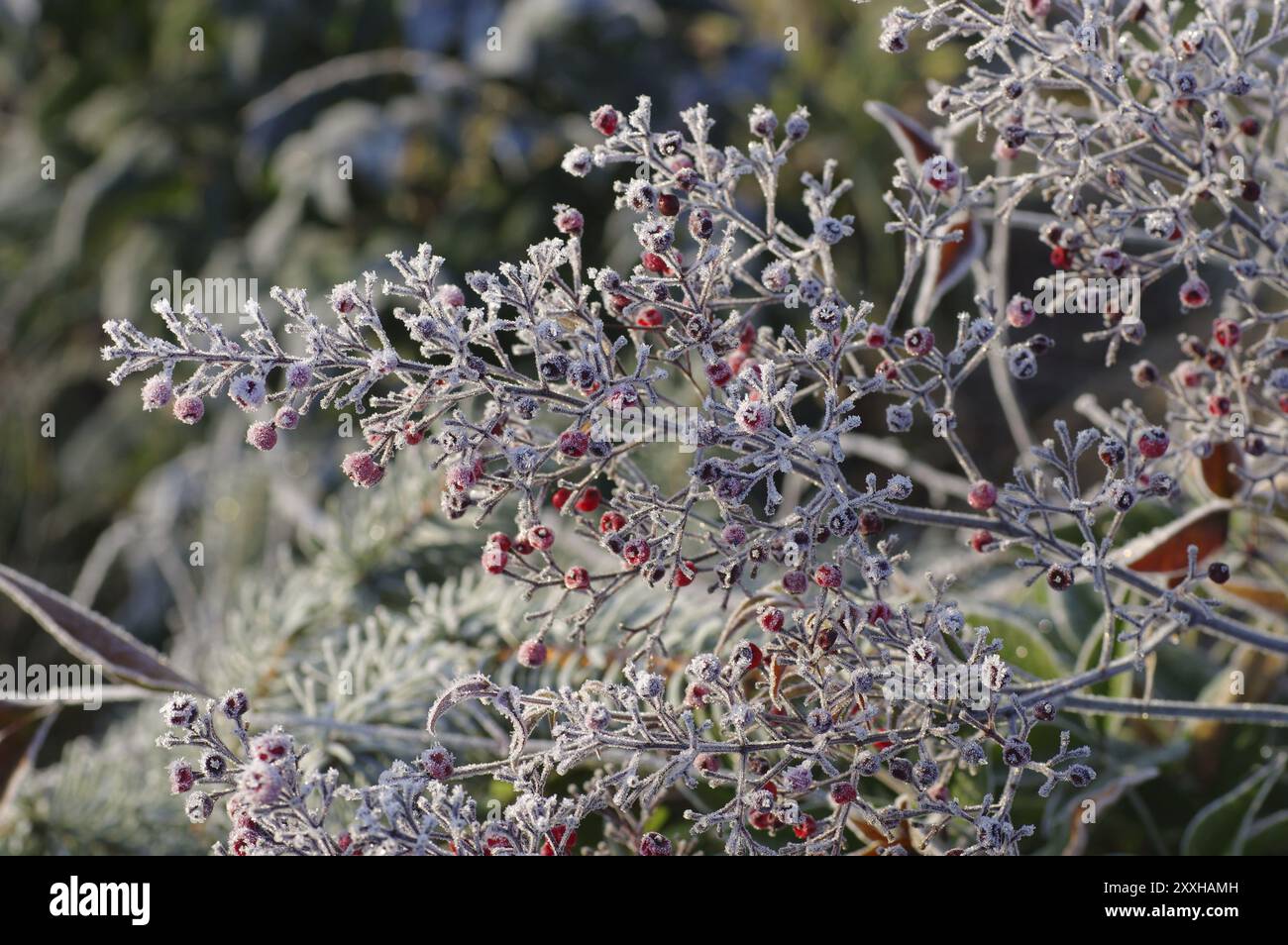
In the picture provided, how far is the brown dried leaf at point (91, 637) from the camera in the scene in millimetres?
528

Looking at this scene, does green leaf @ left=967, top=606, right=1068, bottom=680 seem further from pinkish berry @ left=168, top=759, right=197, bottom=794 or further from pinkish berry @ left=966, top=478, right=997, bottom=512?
pinkish berry @ left=168, top=759, right=197, bottom=794

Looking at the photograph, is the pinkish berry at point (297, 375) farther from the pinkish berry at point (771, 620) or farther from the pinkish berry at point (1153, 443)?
the pinkish berry at point (1153, 443)

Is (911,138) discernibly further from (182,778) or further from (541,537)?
(182,778)

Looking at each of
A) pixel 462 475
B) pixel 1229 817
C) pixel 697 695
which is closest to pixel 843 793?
pixel 697 695

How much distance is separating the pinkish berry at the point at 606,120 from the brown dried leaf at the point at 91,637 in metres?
0.31

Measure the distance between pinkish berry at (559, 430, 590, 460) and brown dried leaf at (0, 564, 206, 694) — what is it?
0.89 ft

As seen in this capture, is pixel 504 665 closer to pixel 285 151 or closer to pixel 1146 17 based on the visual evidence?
pixel 1146 17

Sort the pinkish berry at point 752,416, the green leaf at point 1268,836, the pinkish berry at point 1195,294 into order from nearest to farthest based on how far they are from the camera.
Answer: the pinkish berry at point 752,416
the pinkish berry at point 1195,294
the green leaf at point 1268,836

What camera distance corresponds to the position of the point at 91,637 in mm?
538

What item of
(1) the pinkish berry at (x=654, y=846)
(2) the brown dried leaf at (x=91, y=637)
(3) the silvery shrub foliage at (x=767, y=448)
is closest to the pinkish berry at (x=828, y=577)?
(3) the silvery shrub foliage at (x=767, y=448)

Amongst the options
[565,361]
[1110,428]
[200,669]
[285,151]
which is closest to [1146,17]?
[1110,428]

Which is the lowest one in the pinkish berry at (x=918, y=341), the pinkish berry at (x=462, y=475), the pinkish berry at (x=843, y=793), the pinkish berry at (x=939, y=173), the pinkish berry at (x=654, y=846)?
the pinkish berry at (x=654, y=846)

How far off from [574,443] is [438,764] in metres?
0.11

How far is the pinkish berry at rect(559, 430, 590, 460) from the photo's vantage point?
372 millimetres
